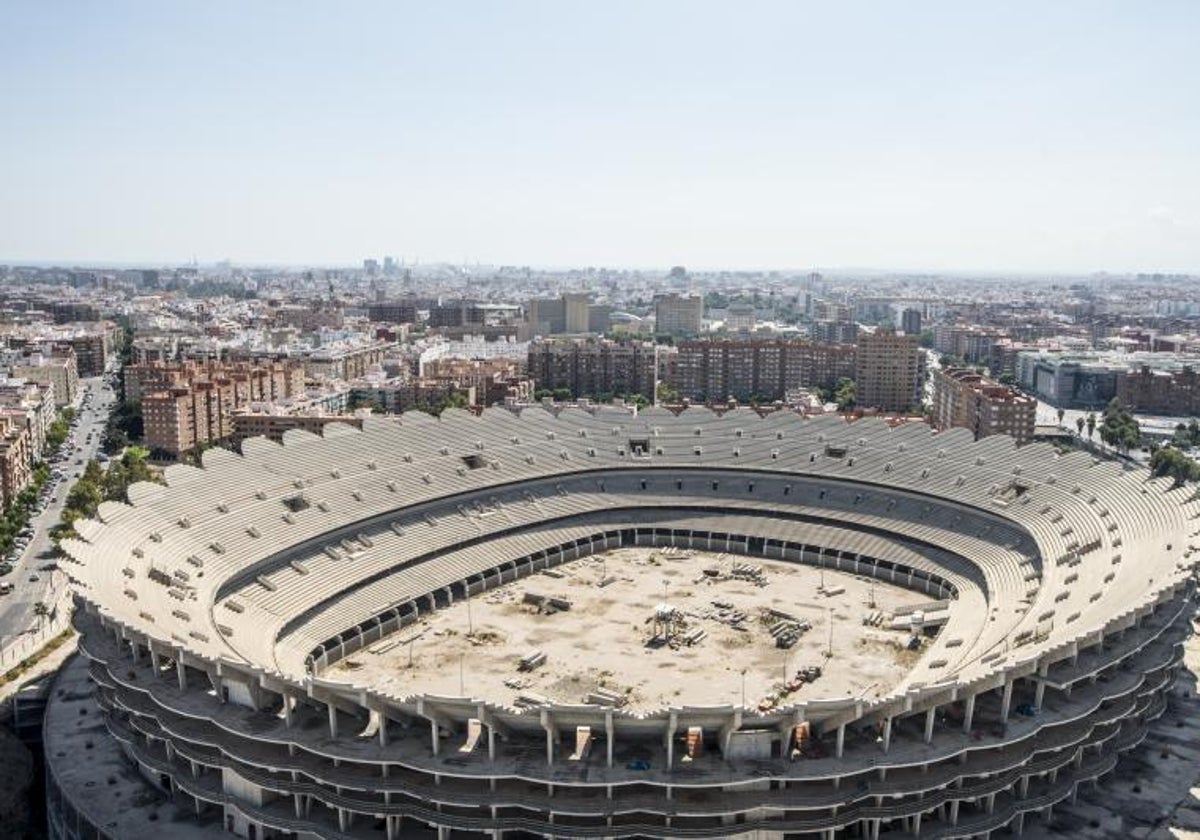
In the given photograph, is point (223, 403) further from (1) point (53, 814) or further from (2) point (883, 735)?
(2) point (883, 735)

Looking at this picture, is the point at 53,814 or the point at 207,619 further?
the point at 207,619

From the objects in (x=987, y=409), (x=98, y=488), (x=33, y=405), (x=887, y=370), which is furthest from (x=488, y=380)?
(x=987, y=409)

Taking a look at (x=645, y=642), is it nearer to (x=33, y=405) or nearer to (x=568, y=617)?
(x=568, y=617)

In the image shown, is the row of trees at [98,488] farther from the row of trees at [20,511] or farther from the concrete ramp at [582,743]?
the concrete ramp at [582,743]

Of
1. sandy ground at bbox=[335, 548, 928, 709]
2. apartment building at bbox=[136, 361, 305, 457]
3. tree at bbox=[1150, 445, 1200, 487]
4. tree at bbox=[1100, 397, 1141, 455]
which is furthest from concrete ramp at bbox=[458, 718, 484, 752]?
tree at bbox=[1100, 397, 1141, 455]

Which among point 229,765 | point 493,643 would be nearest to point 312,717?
point 229,765

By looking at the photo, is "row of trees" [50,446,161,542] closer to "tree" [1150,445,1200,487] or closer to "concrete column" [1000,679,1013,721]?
"concrete column" [1000,679,1013,721]
